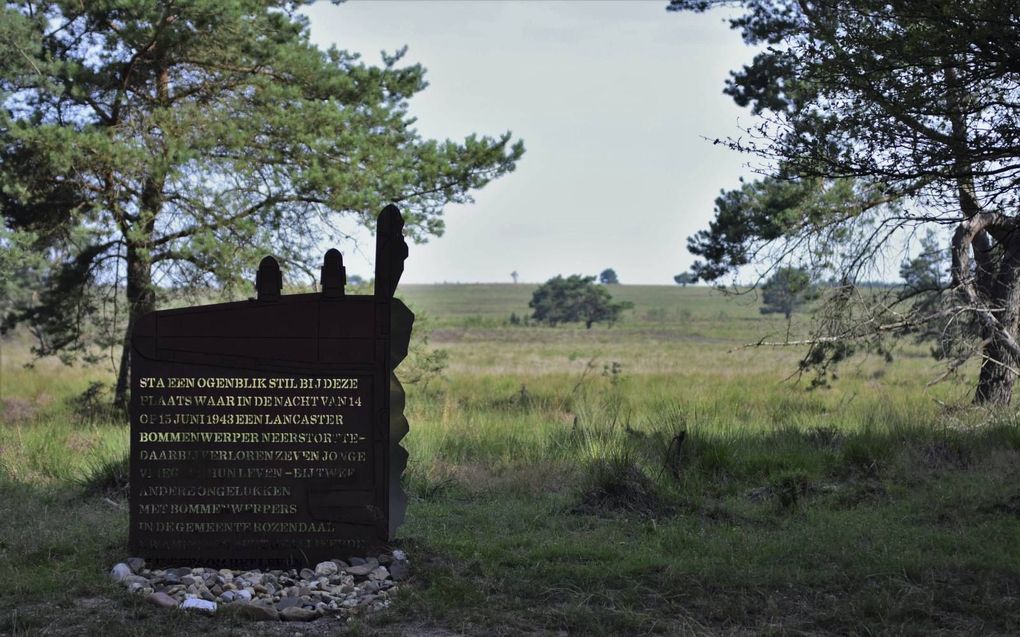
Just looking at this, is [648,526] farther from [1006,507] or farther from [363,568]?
[1006,507]

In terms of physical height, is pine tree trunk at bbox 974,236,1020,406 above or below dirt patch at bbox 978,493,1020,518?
above

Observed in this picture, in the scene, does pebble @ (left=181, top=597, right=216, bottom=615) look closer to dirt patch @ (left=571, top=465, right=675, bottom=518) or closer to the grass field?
the grass field

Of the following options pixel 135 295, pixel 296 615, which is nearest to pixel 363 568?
pixel 296 615

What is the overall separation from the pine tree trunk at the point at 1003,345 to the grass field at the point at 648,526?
0.44 m

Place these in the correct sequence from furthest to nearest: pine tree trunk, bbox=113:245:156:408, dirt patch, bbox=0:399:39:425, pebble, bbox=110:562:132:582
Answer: dirt patch, bbox=0:399:39:425 < pine tree trunk, bbox=113:245:156:408 < pebble, bbox=110:562:132:582

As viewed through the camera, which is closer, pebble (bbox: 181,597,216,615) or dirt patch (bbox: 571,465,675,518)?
pebble (bbox: 181,597,216,615)

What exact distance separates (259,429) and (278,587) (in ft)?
3.45

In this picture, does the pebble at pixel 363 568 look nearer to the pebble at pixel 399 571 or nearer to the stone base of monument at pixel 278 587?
the stone base of monument at pixel 278 587

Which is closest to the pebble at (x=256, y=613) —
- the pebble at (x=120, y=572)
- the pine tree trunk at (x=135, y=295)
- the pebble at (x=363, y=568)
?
the pebble at (x=363, y=568)

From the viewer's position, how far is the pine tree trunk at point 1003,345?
14188mm

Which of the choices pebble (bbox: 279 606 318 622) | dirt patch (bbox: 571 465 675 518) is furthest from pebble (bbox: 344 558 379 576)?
dirt patch (bbox: 571 465 675 518)

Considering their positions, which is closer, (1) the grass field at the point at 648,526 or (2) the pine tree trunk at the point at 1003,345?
(1) the grass field at the point at 648,526

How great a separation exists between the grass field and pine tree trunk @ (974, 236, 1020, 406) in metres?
0.44

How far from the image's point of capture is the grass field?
19.1 feet
